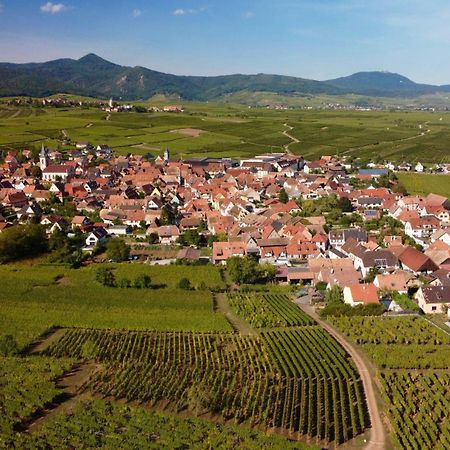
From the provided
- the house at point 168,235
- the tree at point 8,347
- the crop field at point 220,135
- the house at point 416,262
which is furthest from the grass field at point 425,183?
the tree at point 8,347

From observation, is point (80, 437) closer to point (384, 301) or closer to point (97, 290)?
point (97, 290)

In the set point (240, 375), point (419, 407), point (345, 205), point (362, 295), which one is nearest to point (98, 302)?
point (240, 375)

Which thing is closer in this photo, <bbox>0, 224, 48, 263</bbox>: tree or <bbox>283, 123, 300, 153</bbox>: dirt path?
<bbox>0, 224, 48, 263</bbox>: tree

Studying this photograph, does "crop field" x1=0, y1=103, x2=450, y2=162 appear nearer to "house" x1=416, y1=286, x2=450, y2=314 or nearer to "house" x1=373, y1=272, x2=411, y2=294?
"house" x1=373, y1=272, x2=411, y2=294

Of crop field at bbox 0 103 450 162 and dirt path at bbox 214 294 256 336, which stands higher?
crop field at bbox 0 103 450 162

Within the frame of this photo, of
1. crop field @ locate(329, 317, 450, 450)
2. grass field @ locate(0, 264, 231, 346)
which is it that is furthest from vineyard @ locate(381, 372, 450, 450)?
grass field @ locate(0, 264, 231, 346)

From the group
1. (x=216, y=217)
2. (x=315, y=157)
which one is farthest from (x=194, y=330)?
(x=315, y=157)
